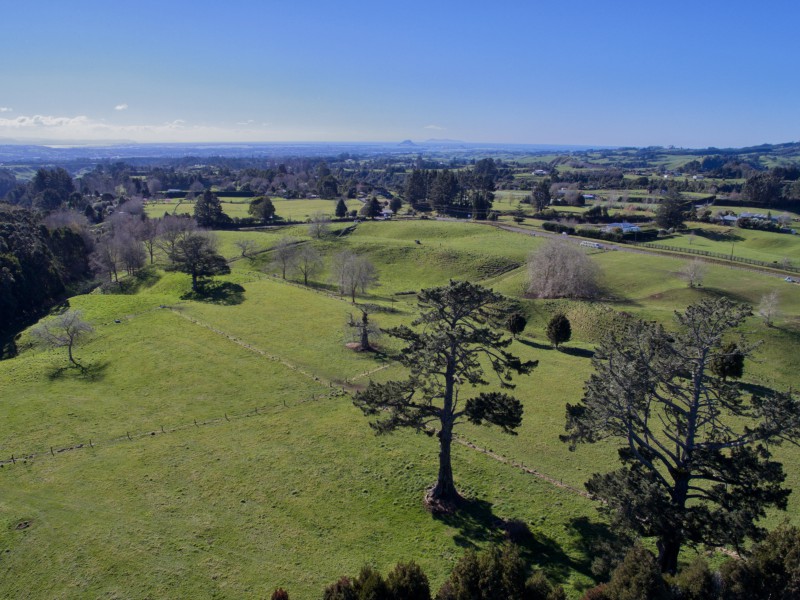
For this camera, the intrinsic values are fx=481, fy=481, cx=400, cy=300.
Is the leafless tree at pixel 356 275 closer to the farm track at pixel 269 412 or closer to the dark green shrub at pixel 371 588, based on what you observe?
the farm track at pixel 269 412

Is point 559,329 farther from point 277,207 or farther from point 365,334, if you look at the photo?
point 277,207

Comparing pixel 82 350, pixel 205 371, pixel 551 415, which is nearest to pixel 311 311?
pixel 205 371

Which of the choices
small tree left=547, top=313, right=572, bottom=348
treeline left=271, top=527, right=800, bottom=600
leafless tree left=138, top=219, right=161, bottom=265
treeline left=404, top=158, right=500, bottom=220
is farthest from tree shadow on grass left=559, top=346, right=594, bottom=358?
leafless tree left=138, top=219, right=161, bottom=265

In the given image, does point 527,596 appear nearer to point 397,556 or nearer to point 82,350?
point 397,556

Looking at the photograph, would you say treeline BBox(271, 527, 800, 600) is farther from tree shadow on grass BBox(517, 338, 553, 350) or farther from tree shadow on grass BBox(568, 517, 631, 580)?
tree shadow on grass BBox(517, 338, 553, 350)

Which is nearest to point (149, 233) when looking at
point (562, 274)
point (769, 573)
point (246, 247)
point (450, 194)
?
point (246, 247)
